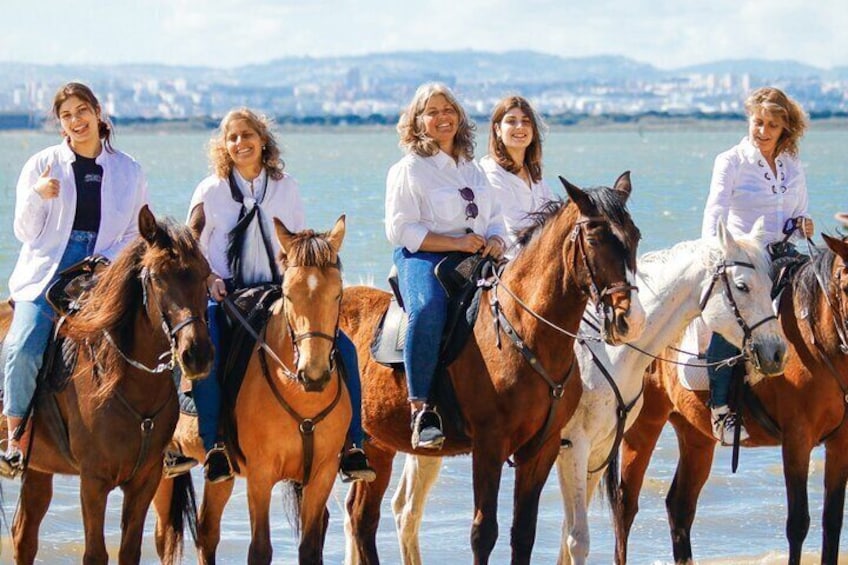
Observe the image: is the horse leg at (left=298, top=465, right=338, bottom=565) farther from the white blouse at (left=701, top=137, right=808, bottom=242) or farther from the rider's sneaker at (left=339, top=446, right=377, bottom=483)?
the white blouse at (left=701, top=137, right=808, bottom=242)

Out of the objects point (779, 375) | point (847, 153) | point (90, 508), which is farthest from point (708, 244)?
point (847, 153)

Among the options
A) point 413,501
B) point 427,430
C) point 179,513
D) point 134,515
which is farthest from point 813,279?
point 134,515

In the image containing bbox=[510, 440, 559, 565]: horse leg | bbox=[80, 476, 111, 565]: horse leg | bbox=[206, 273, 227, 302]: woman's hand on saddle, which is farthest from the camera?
bbox=[510, 440, 559, 565]: horse leg

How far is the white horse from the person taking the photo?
9922 mm

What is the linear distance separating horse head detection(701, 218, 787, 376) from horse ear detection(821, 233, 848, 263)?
38cm

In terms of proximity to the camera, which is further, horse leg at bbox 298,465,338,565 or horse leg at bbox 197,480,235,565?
horse leg at bbox 197,480,235,565

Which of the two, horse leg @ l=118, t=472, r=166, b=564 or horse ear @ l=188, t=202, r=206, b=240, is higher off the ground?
horse ear @ l=188, t=202, r=206, b=240

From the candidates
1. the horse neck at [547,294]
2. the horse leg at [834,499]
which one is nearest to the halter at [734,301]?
the horse neck at [547,294]

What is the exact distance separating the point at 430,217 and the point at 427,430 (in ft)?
4.21

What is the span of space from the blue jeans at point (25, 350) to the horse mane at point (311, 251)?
1513 millimetres

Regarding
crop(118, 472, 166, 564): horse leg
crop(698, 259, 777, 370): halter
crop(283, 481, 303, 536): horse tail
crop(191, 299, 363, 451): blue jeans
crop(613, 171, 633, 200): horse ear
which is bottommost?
crop(283, 481, 303, 536): horse tail

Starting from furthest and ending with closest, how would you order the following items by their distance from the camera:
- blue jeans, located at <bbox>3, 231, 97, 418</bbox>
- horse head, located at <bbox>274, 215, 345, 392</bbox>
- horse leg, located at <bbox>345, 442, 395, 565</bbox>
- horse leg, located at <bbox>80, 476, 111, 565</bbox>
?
horse leg, located at <bbox>345, 442, 395, 565</bbox> < blue jeans, located at <bbox>3, 231, 97, 418</bbox> < horse leg, located at <bbox>80, 476, 111, 565</bbox> < horse head, located at <bbox>274, 215, 345, 392</bbox>

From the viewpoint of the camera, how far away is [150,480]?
8836mm

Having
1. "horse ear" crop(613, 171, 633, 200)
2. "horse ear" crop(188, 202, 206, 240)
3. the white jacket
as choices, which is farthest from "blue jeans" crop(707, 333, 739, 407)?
the white jacket
